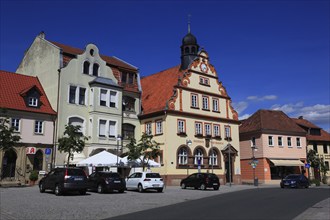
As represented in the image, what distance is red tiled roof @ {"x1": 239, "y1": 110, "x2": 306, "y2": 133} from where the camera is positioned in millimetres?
56000

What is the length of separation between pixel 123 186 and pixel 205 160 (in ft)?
65.6

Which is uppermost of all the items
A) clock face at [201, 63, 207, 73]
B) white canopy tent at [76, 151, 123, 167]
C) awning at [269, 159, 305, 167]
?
clock face at [201, 63, 207, 73]

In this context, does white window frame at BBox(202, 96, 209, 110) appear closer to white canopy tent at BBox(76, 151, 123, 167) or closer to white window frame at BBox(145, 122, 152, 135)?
white window frame at BBox(145, 122, 152, 135)

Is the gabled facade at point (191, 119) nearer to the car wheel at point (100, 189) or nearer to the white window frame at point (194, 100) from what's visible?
the white window frame at point (194, 100)

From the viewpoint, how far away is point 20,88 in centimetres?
3762

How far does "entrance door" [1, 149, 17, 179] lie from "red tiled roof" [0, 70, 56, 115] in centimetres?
417

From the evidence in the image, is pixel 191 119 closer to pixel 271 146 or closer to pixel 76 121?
pixel 76 121

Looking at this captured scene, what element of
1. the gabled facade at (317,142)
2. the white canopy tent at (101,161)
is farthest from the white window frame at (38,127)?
the gabled facade at (317,142)

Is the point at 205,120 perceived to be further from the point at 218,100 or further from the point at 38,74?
the point at 38,74

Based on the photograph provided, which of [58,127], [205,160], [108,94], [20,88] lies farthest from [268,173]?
[20,88]

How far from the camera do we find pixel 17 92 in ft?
121

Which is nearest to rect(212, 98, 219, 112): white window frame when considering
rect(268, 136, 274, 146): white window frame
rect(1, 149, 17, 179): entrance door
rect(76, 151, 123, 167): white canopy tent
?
rect(268, 136, 274, 146): white window frame

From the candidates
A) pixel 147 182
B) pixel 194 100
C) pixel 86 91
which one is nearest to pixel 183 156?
pixel 194 100

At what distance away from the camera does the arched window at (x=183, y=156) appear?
43.4 metres
